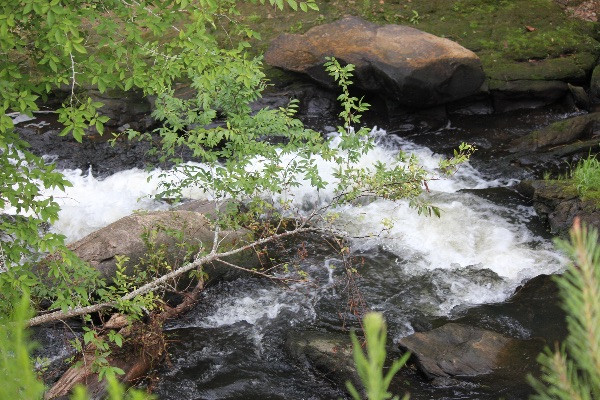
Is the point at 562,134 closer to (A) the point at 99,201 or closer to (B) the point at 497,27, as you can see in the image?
(B) the point at 497,27

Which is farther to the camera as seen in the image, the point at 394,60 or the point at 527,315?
the point at 394,60

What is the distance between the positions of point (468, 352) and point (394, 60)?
269 inches

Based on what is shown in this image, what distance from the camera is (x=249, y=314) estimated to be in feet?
26.8

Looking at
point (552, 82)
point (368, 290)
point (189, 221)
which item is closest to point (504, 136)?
point (552, 82)

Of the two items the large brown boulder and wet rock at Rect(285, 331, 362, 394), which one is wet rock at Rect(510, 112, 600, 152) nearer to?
the large brown boulder

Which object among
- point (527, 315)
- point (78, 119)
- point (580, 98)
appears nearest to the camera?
point (78, 119)

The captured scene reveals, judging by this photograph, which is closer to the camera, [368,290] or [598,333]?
[598,333]

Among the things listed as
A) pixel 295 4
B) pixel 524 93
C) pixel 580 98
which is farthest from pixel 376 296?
pixel 580 98

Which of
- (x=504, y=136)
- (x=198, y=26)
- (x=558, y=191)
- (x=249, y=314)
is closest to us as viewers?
(x=198, y=26)

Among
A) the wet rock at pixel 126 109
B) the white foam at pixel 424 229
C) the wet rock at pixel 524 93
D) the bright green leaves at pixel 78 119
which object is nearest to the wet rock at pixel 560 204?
the white foam at pixel 424 229

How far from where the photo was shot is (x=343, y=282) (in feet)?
28.4

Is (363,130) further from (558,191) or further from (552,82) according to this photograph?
(552,82)

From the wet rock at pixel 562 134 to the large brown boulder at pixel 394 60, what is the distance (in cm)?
172

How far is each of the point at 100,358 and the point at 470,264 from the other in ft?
17.7
